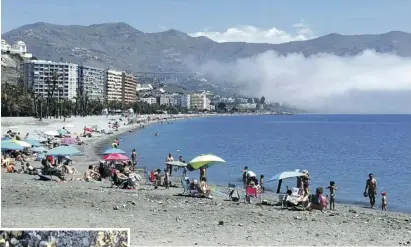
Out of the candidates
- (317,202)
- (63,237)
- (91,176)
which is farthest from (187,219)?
(91,176)

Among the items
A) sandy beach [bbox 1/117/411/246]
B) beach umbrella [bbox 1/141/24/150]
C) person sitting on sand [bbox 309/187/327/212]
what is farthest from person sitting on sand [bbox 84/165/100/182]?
person sitting on sand [bbox 309/187/327/212]

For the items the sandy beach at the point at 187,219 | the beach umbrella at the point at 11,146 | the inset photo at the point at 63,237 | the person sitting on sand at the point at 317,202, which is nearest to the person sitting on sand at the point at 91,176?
the sandy beach at the point at 187,219

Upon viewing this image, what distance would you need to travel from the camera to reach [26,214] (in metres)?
14.6

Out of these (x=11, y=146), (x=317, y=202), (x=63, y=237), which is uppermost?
(x=63, y=237)

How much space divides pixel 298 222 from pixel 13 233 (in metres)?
10.8

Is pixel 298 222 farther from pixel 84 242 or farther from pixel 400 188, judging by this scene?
pixel 400 188

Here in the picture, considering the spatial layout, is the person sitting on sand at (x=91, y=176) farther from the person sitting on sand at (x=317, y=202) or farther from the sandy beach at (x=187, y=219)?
the person sitting on sand at (x=317, y=202)

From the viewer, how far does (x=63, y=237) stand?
644 centimetres

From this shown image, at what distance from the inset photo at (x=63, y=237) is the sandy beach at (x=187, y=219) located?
5225 millimetres

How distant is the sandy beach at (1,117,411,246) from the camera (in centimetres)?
1324

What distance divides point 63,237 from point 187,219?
911 centimetres

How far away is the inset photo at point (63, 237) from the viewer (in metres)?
6.31

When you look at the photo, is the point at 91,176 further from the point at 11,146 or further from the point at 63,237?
the point at 63,237

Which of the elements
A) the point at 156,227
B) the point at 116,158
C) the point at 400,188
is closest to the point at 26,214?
the point at 156,227
